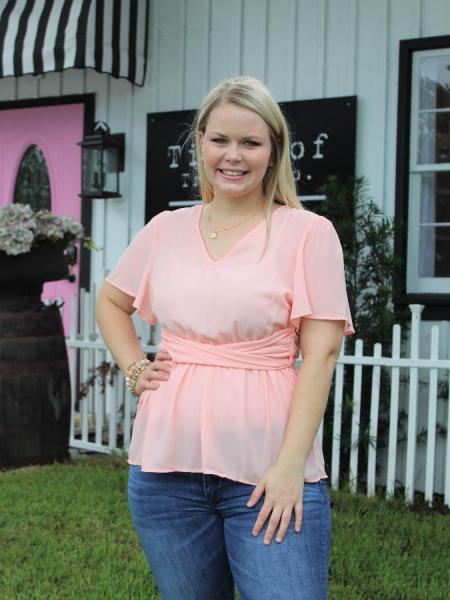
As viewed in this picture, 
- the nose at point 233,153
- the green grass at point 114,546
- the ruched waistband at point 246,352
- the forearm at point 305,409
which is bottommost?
the green grass at point 114,546

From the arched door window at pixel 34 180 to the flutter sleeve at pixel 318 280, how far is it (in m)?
5.43

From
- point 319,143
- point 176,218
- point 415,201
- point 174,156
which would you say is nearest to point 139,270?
point 176,218

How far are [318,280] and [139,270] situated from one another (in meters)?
0.49

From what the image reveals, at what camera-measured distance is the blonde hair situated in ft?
5.59

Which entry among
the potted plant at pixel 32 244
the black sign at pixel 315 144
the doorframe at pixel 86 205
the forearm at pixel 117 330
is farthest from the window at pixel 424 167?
the forearm at pixel 117 330

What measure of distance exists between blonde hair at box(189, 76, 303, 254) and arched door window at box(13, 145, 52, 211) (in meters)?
5.18

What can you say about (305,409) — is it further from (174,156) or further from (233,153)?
(174,156)

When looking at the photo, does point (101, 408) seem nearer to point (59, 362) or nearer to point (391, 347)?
point (59, 362)

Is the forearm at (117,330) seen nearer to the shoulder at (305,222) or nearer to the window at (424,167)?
the shoulder at (305,222)

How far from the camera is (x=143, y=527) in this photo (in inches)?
69.1

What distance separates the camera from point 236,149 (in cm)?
174

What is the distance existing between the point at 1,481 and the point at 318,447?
351 centimetres

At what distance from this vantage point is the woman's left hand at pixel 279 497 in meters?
1.58

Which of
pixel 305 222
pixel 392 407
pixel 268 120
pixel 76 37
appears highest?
pixel 76 37
